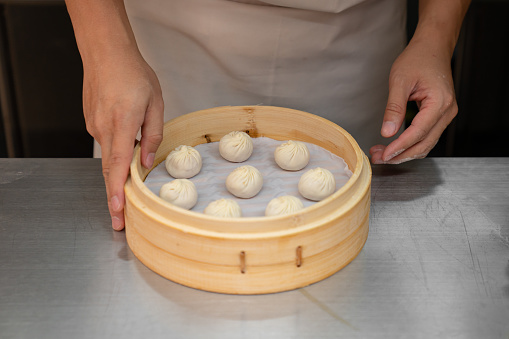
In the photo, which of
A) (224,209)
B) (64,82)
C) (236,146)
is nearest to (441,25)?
(236,146)

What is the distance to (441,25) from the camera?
6.59ft

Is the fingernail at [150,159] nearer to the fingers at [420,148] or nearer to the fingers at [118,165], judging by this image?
the fingers at [118,165]

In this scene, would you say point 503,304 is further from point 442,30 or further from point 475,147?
point 475,147

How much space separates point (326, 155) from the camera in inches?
73.4

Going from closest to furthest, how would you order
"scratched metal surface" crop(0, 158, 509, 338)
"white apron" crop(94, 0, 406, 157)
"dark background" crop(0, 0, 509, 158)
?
"scratched metal surface" crop(0, 158, 509, 338)
"white apron" crop(94, 0, 406, 157)
"dark background" crop(0, 0, 509, 158)

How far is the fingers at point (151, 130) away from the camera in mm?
1630

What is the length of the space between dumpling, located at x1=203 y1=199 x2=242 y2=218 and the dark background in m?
2.92

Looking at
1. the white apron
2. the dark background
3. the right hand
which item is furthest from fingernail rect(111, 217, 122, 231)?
the dark background

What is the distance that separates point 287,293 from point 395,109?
78 cm

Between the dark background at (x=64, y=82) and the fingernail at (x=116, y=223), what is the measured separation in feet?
8.79

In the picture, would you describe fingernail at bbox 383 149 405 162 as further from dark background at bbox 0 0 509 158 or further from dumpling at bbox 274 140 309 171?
dark background at bbox 0 0 509 158

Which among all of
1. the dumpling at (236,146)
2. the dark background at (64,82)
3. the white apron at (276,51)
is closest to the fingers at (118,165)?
the dumpling at (236,146)

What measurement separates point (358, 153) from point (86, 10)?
0.99m

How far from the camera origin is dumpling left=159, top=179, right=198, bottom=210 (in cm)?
158
